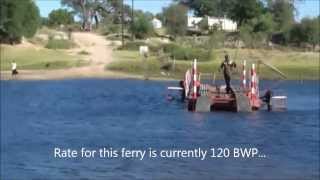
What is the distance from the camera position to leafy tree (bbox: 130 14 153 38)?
618 centimetres

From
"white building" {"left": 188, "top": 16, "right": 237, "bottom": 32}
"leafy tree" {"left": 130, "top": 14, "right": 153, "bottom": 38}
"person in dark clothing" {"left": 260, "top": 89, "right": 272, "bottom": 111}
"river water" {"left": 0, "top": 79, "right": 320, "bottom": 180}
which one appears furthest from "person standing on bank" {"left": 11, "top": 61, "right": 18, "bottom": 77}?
"white building" {"left": 188, "top": 16, "right": 237, "bottom": 32}

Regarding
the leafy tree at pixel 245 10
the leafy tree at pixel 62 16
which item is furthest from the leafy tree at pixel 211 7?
the leafy tree at pixel 62 16

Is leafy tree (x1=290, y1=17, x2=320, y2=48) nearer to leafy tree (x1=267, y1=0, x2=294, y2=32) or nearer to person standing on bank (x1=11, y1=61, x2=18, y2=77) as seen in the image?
leafy tree (x1=267, y1=0, x2=294, y2=32)

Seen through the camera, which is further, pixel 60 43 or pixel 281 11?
pixel 60 43

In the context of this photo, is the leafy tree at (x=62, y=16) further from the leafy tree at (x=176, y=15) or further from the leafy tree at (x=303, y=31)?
the leafy tree at (x=303, y=31)

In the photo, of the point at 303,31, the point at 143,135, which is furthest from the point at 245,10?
the point at 143,135

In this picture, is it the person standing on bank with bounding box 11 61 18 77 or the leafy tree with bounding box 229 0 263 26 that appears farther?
the person standing on bank with bounding box 11 61 18 77

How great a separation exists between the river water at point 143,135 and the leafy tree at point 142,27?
7561 mm

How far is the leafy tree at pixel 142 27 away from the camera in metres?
6.18

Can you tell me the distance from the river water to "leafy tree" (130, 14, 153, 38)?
7.56m

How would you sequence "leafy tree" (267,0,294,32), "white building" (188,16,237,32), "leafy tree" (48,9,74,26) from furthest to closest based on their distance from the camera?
"leafy tree" (48,9,74,26)
"white building" (188,16,237,32)
"leafy tree" (267,0,294,32)

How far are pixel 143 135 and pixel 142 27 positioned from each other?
1749 centimetres

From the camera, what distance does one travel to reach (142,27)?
663cm

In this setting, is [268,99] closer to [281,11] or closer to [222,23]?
[222,23]
